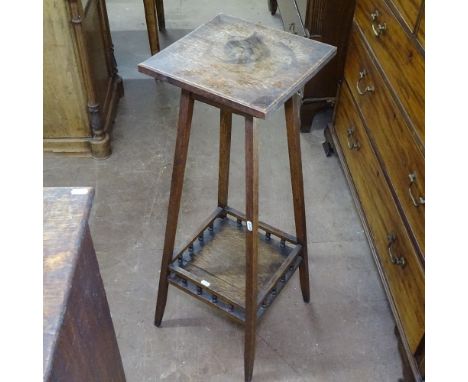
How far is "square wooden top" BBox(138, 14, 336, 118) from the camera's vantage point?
1043 millimetres

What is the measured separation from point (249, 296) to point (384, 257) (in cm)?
57

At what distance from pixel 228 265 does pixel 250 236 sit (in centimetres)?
37

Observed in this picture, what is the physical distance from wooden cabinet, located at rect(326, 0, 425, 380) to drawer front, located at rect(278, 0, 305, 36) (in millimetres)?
420

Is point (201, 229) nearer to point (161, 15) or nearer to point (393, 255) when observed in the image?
point (393, 255)

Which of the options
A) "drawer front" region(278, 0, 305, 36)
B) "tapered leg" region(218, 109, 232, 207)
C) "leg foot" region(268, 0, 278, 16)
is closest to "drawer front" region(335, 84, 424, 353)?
"drawer front" region(278, 0, 305, 36)

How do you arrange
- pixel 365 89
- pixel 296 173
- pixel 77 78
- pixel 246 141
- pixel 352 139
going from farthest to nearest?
pixel 77 78, pixel 352 139, pixel 365 89, pixel 296 173, pixel 246 141

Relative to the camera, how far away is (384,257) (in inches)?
64.9

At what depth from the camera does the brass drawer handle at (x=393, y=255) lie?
1468mm

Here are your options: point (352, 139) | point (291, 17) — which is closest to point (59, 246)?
point (352, 139)

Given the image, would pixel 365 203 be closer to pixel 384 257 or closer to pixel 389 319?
pixel 384 257

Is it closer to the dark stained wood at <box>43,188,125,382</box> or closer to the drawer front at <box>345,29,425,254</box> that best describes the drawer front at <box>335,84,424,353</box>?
the drawer front at <box>345,29,425,254</box>

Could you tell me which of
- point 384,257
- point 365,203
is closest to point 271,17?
point 365,203

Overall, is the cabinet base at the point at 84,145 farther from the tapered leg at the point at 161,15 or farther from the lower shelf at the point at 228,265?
the tapered leg at the point at 161,15

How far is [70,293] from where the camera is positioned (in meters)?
0.72
